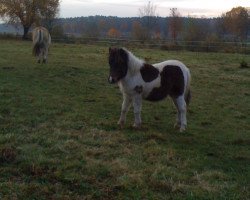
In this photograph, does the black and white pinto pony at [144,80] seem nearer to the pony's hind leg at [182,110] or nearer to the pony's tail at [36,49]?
the pony's hind leg at [182,110]

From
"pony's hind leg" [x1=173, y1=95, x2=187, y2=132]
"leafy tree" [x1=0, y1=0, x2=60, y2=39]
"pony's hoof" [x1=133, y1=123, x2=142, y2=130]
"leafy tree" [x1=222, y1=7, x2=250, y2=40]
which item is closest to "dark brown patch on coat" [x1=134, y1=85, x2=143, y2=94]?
"pony's hoof" [x1=133, y1=123, x2=142, y2=130]

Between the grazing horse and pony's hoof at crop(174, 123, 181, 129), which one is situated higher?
the grazing horse

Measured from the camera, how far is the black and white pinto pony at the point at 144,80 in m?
8.44

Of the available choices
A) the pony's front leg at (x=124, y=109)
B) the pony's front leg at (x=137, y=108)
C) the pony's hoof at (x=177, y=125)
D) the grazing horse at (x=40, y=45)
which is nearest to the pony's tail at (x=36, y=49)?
the grazing horse at (x=40, y=45)

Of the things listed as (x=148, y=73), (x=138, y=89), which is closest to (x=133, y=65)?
(x=148, y=73)

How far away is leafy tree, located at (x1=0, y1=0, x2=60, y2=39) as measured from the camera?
153 ft

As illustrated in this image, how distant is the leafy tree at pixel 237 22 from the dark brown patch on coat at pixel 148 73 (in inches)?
2472

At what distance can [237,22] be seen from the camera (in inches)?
2803

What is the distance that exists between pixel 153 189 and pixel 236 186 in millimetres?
1210

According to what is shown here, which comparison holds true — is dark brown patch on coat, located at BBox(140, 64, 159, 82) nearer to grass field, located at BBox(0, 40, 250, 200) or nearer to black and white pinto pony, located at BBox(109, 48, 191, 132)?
black and white pinto pony, located at BBox(109, 48, 191, 132)

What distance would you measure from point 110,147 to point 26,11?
139 ft

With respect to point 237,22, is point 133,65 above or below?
below

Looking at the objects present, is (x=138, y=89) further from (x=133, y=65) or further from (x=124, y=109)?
(x=124, y=109)

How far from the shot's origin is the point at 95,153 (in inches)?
271
